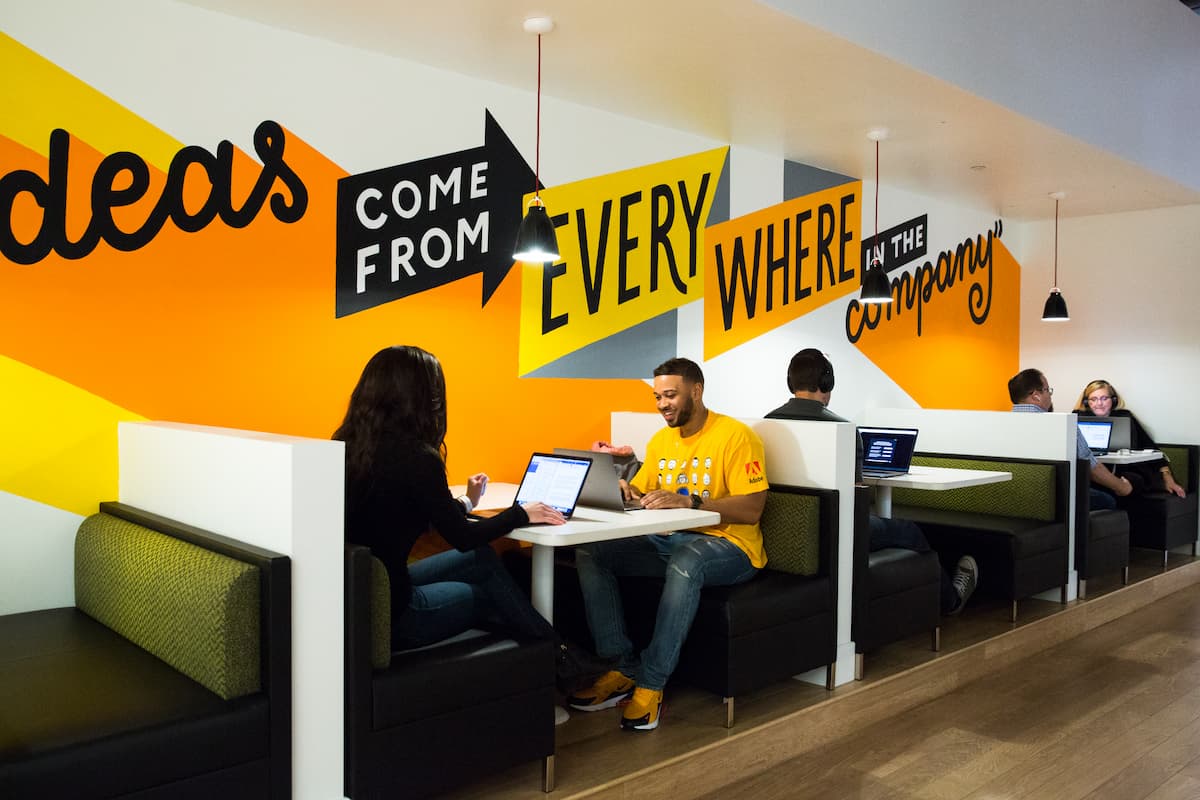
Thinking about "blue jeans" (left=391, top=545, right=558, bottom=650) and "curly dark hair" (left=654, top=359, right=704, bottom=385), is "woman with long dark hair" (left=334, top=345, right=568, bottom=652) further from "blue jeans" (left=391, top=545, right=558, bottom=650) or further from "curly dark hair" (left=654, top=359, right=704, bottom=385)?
"curly dark hair" (left=654, top=359, right=704, bottom=385)

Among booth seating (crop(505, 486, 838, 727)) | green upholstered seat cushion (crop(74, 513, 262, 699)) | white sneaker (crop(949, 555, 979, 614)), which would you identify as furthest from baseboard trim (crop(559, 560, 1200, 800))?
green upholstered seat cushion (crop(74, 513, 262, 699))

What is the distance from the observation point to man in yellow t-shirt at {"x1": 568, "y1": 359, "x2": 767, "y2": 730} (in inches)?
125

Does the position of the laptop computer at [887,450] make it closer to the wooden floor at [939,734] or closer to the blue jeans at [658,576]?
the wooden floor at [939,734]

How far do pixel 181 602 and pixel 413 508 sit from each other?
0.61 meters

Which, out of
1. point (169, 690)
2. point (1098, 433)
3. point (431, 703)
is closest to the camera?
point (169, 690)

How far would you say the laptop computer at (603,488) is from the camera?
10.4ft

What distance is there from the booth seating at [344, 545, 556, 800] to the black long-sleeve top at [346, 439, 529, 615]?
5.8 inches

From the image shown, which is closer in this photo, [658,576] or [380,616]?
[380,616]

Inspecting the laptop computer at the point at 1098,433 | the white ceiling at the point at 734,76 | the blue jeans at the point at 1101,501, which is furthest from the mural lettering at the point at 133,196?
the laptop computer at the point at 1098,433

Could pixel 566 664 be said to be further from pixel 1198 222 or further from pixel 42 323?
pixel 1198 222

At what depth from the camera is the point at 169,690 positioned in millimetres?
2174

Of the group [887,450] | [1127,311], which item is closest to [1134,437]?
[1127,311]

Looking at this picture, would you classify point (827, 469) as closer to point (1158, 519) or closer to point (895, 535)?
point (895, 535)

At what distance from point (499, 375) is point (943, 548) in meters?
2.47
